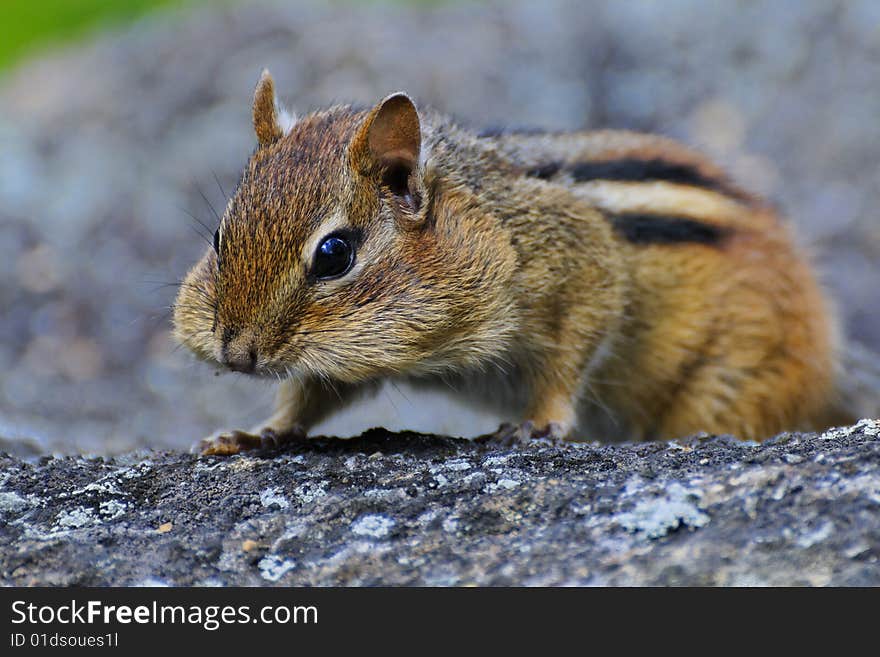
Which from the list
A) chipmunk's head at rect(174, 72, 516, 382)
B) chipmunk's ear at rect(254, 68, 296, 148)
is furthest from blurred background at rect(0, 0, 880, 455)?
chipmunk's head at rect(174, 72, 516, 382)

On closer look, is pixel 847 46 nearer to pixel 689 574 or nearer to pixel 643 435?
pixel 643 435

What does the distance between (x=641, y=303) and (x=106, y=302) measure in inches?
165

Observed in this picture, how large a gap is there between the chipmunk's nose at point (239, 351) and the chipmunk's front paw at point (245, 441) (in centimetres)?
52

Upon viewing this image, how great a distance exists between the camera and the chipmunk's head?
3676 mm

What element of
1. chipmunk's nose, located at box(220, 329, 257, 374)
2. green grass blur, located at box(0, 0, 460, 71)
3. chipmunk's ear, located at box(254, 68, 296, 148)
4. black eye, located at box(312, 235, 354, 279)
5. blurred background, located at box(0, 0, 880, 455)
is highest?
green grass blur, located at box(0, 0, 460, 71)

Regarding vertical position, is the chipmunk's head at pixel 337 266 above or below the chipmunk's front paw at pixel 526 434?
above

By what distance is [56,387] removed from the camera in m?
7.12

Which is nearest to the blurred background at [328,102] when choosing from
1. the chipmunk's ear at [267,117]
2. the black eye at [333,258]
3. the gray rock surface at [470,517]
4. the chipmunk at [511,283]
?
the chipmunk at [511,283]

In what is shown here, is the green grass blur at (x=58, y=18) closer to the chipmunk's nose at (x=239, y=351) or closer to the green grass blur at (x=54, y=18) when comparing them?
the green grass blur at (x=54, y=18)

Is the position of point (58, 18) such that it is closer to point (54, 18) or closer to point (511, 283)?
point (54, 18)

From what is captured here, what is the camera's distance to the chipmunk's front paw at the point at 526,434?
4242 millimetres

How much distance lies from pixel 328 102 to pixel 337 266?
14.0ft

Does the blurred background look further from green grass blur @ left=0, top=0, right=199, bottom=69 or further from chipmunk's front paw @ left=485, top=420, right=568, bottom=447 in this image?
chipmunk's front paw @ left=485, top=420, right=568, bottom=447
